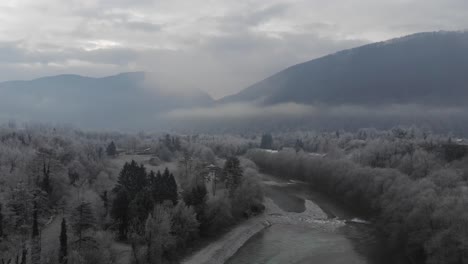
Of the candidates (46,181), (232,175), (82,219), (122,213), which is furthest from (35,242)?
(232,175)

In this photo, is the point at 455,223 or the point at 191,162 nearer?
the point at 455,223

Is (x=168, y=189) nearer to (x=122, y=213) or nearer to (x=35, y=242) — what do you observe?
(x=122, y=213)

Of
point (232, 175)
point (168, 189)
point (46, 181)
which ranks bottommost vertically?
point (232, 175)

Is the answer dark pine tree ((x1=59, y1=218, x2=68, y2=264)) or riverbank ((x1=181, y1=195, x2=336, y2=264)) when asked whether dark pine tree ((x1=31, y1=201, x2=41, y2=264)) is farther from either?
riverbank ((x1=181, y1=195, x2=336, y2=264))

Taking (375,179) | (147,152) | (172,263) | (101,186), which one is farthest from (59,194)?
(147,152)

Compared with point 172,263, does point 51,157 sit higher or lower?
higher

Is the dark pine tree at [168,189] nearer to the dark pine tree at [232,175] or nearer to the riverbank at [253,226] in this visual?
the riverbank at [253,226]

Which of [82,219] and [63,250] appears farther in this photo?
[82,219]

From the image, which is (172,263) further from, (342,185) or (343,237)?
(342,185)
